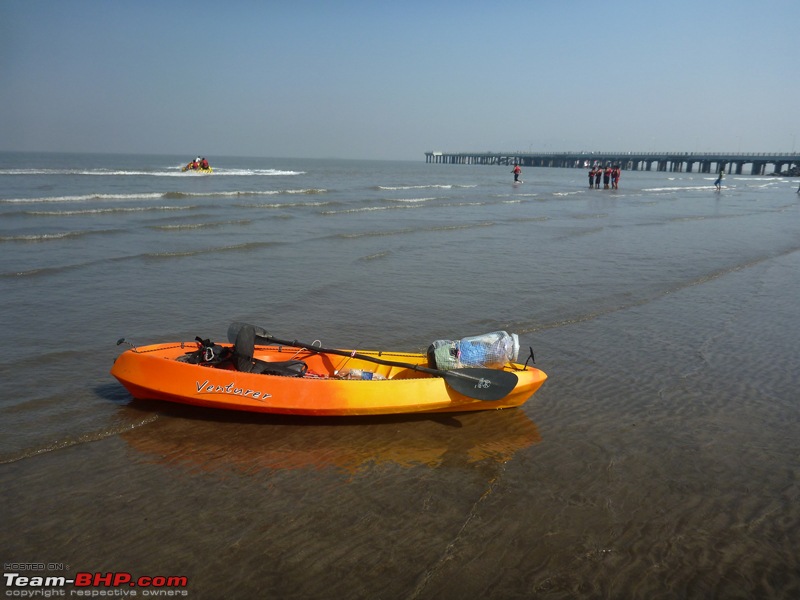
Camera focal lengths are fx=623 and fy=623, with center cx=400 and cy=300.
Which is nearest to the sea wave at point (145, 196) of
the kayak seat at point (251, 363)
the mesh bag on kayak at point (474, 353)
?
the kayak seat at point (251, 363)

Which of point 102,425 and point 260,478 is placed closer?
point 260,478

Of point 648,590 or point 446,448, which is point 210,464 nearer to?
point 446,448

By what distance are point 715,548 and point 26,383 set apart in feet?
23.3

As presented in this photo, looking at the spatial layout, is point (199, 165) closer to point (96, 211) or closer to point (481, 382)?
point (96, 211)

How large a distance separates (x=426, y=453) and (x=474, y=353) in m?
1.30

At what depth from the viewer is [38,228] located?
64.7ft

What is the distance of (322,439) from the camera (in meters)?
6.04

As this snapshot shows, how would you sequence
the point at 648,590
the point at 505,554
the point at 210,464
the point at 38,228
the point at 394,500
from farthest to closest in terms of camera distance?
1. the point at 38,228
2. the point at 210,464
3. the point at 394,500
4. the point at 505,554
5. the point at 648,590

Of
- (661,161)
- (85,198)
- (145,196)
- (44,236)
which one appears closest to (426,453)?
(44,236)

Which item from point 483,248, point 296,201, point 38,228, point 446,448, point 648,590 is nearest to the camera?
point 648,590

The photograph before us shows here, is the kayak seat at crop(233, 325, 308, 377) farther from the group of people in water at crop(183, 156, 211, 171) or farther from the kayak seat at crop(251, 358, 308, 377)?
the group of people in water at crop(183, 156, 211, 171)

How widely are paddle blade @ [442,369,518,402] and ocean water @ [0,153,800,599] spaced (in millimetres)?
379

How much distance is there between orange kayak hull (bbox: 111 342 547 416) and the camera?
6105 millimetres

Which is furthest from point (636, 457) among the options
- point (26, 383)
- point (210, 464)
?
point (26, 383)
